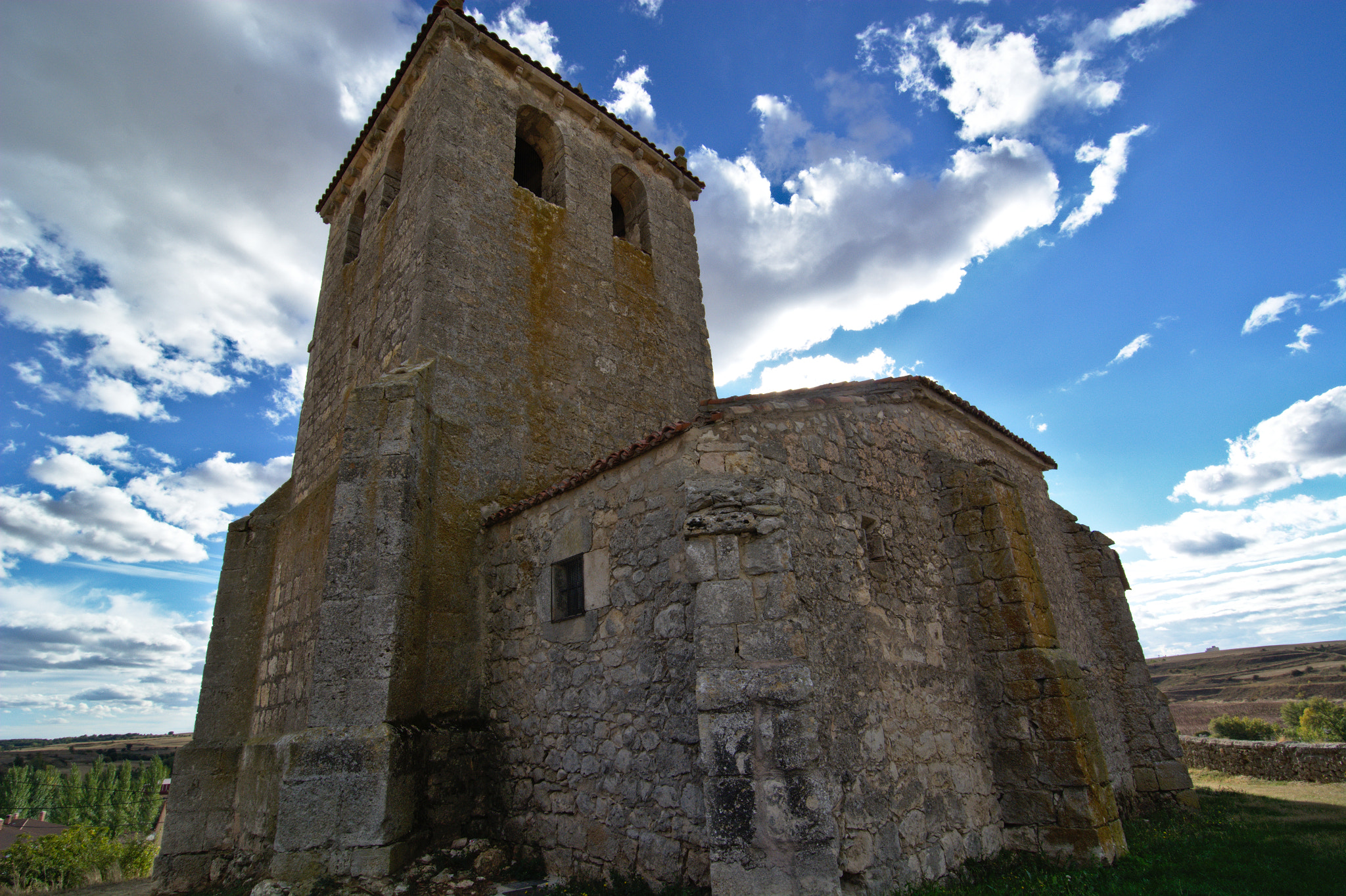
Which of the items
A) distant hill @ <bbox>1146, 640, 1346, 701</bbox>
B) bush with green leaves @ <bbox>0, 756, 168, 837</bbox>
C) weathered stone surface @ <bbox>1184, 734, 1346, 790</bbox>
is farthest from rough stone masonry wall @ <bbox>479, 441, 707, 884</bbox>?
distant hill @ <bbox>1146, 640, 1346, 701</bbox>

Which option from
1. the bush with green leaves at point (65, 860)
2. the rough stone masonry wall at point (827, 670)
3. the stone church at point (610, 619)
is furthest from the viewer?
the bush with green leaves at point (65, 860)

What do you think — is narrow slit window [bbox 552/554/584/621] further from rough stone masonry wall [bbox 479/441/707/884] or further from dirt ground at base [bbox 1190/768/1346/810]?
dirt ground at base [bbox 1190/768/1346/810]

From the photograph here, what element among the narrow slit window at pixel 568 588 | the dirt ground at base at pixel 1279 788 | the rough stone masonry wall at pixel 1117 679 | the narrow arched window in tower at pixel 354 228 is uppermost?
the narrow arched window in tower at pixel 354 228

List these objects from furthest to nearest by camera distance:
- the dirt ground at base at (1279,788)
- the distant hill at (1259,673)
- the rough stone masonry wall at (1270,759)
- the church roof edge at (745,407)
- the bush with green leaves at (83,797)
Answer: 1. the distant hill at (1259,673)
2. the bush with green leaves at (83,797)
3. the rough stone masonry wall at (1270,759)
4. the dirt ground at base at (1279,788)
5. the church roof edge at (745,407)

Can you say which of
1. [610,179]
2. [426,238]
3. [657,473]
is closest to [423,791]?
[657,473]

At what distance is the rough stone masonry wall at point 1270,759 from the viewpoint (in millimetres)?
12586

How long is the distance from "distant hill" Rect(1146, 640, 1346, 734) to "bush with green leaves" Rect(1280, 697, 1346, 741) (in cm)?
424

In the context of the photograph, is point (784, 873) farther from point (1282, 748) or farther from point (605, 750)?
point (1282, 748)

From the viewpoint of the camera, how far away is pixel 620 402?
9508 millimetres

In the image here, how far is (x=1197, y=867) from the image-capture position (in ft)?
18.5

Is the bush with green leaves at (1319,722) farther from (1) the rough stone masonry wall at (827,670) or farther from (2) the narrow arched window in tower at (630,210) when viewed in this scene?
(2) the narrow arched window in tower at (630,210)

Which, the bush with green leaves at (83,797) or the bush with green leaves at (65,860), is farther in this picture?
the bush with green leaves at (83,797)

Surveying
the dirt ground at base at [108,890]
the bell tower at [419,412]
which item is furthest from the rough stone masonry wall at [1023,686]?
the dirt ground at base at [108,890]

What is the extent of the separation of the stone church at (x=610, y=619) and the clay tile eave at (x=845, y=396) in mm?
37
